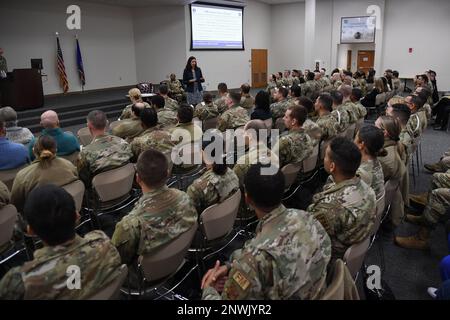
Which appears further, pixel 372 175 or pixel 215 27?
pixel 215 27

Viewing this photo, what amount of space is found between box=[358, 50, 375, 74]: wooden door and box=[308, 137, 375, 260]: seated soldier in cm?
1461

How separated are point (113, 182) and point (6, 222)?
0.85 m

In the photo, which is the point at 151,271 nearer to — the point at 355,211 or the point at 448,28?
the point at 355,211

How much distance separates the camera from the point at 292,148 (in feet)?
11.3

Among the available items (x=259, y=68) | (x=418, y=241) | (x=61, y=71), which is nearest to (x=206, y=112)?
(x=418, y=241)

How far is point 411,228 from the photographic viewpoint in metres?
3.51

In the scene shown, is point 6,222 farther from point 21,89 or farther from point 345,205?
point 21,89

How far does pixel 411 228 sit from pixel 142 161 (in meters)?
2.87

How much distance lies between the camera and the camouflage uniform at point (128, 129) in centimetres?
452

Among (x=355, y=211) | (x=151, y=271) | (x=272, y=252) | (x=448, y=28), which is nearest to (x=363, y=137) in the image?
(x=355, y=211)

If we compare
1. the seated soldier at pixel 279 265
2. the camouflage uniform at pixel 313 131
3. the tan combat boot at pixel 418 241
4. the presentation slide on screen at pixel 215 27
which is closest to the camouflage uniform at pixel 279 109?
the camouflage uniform at pixel 313 131

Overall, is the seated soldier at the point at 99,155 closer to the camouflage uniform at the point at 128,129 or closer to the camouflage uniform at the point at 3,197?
the camouflage uniform at the point at 3,197

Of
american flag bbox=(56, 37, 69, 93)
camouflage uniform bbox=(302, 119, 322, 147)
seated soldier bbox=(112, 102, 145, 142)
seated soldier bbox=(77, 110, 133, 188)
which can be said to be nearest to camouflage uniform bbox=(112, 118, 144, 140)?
seated soldier bbox=(112, 102, 145, 142)

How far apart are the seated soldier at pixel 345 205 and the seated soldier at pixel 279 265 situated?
448 millimetres
